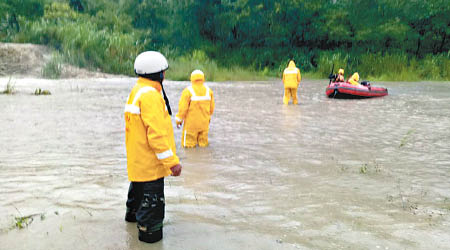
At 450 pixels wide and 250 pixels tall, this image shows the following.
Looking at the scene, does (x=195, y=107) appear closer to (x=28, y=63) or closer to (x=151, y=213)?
(x=151, y=213)

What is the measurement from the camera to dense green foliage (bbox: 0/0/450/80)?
29.2 metres

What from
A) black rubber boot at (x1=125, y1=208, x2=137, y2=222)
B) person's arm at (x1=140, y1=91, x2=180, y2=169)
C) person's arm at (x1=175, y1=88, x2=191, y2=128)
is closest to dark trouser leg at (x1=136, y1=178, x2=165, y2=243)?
person's arm at (x1=140, y1=91, x2=180, y2=169)

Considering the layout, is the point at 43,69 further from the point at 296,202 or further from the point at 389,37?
the point at 389,37

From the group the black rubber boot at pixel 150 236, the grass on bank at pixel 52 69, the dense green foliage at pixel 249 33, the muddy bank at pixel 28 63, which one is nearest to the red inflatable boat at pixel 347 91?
the dense green foliage at pixel 249 33

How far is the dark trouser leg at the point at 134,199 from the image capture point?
3.90 m

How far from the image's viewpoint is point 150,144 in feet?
11.3

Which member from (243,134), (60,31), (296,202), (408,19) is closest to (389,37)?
(408,19)

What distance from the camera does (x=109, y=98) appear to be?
15.3 m

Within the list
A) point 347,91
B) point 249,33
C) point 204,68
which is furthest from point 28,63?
point 249,33

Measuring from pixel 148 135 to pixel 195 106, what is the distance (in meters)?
3.89

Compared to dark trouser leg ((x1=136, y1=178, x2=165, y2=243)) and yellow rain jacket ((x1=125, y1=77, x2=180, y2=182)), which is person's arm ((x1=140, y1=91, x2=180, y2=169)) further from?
dark trouser leg ((x1=136, y1=178, x2=165, y2=243))

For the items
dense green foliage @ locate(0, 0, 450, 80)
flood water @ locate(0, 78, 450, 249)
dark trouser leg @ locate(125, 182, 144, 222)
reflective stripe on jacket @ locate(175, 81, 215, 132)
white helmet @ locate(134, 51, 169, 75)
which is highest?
dense green foliage @ locate(0, 0, 450, 80)

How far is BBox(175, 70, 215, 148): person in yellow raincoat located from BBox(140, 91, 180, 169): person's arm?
12.4 ft

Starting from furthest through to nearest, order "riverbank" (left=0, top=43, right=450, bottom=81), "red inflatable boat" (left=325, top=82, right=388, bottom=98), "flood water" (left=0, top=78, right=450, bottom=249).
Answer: "riverbank" (left=0, top=43, right=450, bottom=81)
"red inflatable boat" (left=325, top=82, right=388, bottom=98)
"flood water" (left=0, top=78, right=450, bottom=249)
